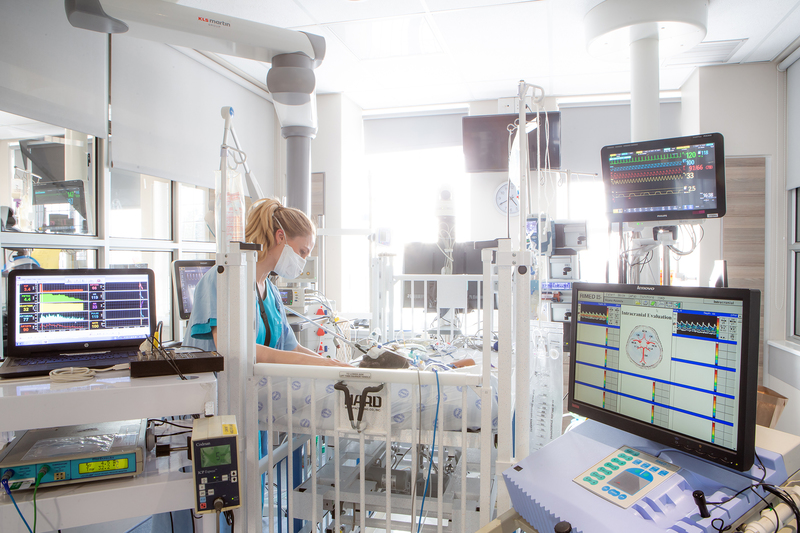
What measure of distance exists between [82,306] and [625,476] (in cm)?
175

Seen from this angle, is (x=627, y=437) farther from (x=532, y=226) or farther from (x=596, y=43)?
(x=596, y=43)

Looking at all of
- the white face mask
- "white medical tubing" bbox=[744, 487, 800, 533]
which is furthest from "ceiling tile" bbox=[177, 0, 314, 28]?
"white medical tubing" bbox=[744, 487, 800, 533]

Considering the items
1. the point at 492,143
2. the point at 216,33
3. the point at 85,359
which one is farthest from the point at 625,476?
the point at 492,143

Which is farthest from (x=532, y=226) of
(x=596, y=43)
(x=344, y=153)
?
(x=344, y=153)

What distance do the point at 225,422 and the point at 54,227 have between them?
2145mm

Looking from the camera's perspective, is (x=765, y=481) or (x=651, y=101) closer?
(x=765, y=481)

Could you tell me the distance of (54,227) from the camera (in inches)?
99.1

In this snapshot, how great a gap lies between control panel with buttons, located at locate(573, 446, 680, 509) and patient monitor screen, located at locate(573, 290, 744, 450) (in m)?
0.10

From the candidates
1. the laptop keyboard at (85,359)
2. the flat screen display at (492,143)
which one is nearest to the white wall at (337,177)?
the flat screen display at (492,143)

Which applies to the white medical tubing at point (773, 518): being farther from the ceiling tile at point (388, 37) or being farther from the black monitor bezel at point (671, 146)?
the ceiling tile at point (388, 37)

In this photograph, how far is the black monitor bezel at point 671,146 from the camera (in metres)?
1.64

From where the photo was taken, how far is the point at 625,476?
0.89 m

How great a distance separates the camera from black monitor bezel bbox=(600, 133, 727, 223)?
5.37ft

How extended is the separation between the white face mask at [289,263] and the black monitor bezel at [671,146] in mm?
1289
